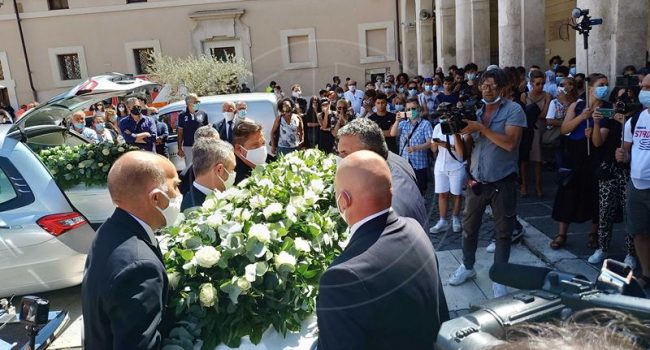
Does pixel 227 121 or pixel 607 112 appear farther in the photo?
pixel 227 121

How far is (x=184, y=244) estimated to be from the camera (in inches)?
101

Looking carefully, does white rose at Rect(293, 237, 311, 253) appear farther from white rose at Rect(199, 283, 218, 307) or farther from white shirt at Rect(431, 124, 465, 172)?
white shirt at Rect(431, 124, 465, 172)

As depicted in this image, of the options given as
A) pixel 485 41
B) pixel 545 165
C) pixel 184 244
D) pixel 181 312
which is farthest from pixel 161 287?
pixel 485 41

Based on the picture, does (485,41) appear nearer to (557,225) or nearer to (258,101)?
(258,101)

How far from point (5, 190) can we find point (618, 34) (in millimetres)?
7667

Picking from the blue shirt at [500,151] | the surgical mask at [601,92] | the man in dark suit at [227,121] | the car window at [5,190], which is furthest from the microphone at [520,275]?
the man in dark suit at [227,121]

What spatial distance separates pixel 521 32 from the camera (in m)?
10.9

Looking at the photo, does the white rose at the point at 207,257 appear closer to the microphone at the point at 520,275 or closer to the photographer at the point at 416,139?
the microphone at the point at 520,275

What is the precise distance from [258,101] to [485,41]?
674 centimetres

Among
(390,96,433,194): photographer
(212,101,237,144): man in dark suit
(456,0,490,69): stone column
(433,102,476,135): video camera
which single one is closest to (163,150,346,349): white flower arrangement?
(433,102,476,135): video camera

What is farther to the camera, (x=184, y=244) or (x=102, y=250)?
(x=184, y=244)

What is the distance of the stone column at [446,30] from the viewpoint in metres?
16.9

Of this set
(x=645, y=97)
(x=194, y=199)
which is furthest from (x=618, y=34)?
(x=194, y=199)

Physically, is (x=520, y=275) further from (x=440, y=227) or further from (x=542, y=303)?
(x=440, y=227)
